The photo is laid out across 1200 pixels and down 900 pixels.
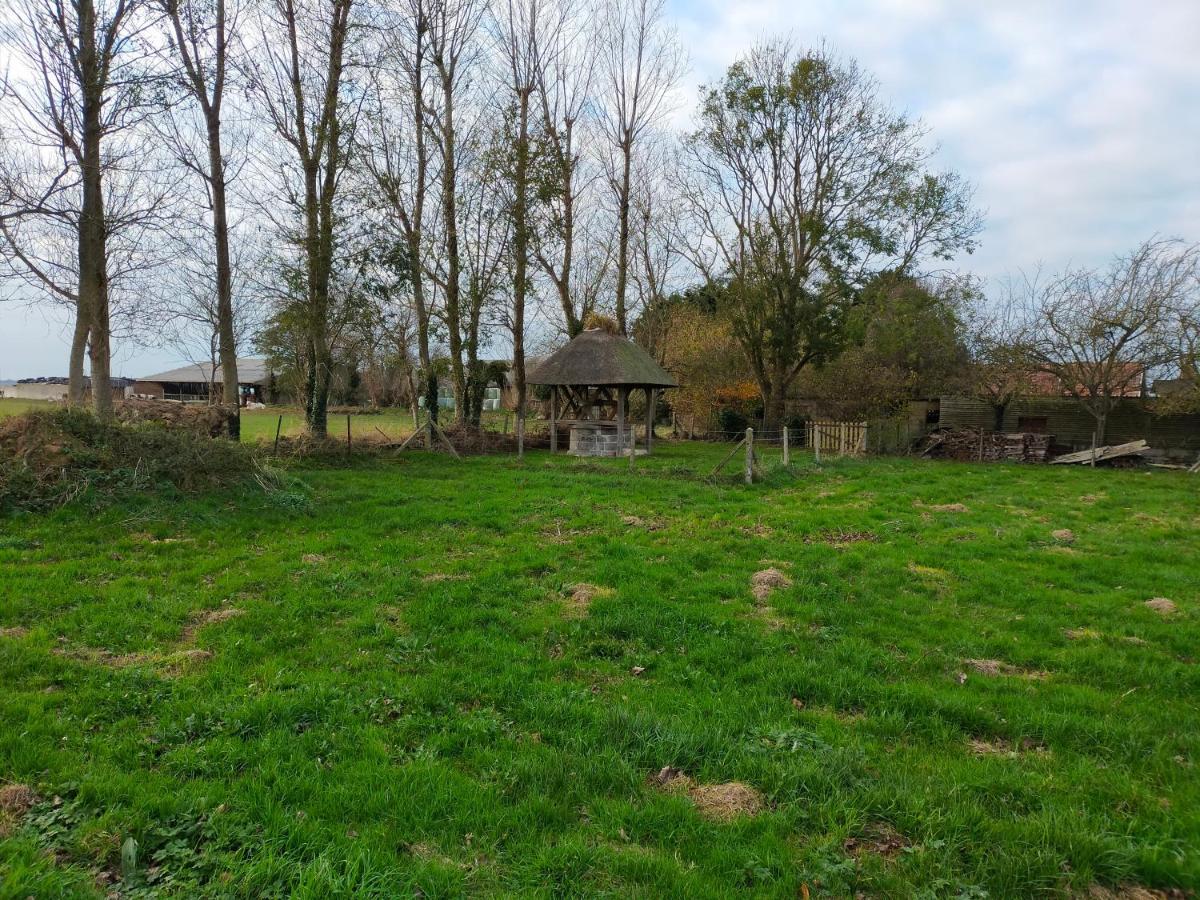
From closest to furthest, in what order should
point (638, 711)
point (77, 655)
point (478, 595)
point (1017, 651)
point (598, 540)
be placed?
point (638, 711)
point (77, 655)
point (1017, 651)
point (478, 595)
point (598, 540)

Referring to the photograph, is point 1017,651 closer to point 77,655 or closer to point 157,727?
point 157,727

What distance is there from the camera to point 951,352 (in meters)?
24.9

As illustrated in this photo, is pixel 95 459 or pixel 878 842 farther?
pixel 95 459

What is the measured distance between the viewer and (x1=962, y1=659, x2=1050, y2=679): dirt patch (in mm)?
4656

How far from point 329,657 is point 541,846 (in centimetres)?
259

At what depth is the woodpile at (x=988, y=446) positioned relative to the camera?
20781 mm

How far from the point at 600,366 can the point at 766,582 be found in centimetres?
1375

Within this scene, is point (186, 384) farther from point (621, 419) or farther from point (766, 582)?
point (766, 582)

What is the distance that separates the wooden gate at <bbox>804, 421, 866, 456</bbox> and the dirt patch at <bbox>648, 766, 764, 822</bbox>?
62.8 ft

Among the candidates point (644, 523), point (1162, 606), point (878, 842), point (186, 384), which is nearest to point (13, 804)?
point (878, 842)

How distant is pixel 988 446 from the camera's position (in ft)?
70.0

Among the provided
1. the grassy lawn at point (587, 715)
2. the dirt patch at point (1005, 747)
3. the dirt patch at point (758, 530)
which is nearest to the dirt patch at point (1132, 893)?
the grassy lawn at point (587, 715)

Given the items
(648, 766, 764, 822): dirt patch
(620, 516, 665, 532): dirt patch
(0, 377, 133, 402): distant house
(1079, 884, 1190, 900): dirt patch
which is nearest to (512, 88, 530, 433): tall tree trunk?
(620, 516, 665, 532): dirt patch

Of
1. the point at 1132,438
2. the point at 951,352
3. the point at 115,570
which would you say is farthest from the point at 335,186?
the point at 1132,438
